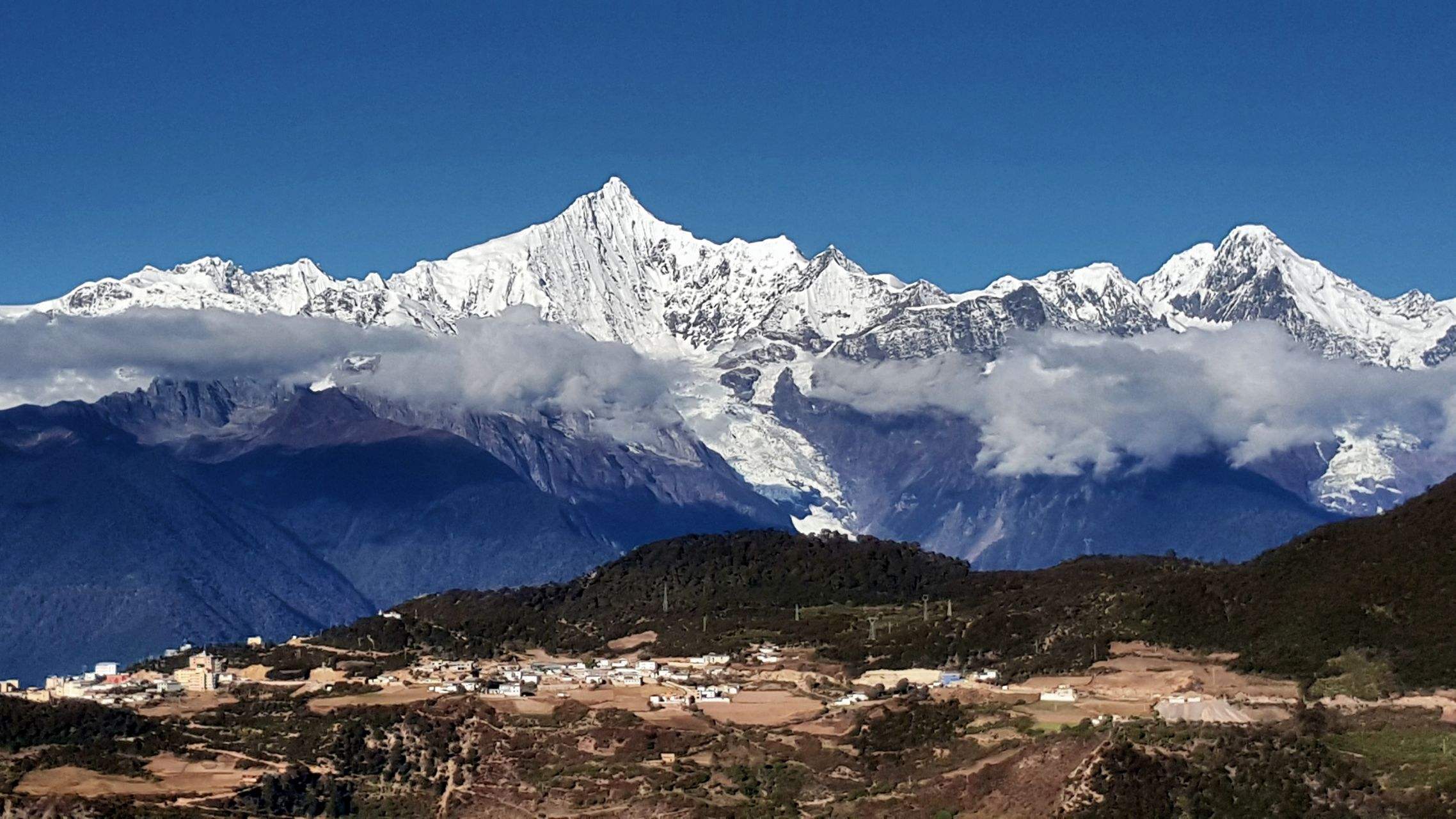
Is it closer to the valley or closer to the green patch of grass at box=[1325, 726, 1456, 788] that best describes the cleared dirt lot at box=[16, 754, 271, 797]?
the valley

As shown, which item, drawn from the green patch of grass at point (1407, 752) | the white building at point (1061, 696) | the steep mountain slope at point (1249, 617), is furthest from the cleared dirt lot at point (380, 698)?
the green patch of grass at point (1407, 752)

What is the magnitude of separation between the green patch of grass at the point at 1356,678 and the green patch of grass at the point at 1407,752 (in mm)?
10425

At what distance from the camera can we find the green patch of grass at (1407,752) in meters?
110

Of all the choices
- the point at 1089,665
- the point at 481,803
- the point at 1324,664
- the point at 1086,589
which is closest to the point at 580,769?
the point at 481,803

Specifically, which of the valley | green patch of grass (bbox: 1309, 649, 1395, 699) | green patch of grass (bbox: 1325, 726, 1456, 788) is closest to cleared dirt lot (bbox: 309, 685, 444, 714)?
the valley

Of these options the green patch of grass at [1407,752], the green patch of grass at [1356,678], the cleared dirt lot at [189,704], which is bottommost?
the green patch of grass at [1407,752]

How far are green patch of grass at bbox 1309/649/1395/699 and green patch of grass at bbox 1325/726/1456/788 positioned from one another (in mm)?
10425

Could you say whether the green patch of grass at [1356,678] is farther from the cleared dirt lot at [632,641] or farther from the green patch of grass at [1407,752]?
the cleared dirt lot at [632,641]

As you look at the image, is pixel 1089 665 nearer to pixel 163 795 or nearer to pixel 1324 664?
pixel 1324 664

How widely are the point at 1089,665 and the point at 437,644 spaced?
2725 inches

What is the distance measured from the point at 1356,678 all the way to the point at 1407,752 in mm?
19252

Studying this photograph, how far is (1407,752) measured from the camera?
11612 centimetres

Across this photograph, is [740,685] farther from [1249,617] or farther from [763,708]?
[1249,617]

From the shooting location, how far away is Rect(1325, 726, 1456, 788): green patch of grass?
110500mm
